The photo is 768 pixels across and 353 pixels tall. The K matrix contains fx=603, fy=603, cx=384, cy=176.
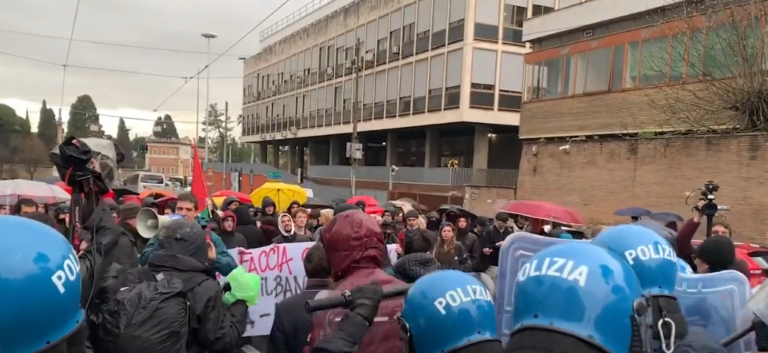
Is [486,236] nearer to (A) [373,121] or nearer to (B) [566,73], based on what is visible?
(B) [566,73]

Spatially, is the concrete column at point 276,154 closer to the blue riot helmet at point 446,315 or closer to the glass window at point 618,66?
the glass window at point 618,66

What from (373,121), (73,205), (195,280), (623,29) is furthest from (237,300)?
(373,121)

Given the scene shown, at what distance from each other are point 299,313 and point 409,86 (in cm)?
3253

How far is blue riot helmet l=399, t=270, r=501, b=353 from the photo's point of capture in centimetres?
202

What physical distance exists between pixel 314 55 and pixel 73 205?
44154mm

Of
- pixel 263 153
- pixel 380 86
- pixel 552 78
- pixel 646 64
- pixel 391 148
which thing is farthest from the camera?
pixel 263 153

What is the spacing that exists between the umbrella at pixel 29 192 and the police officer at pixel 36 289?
780cm

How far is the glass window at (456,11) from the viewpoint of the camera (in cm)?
3053

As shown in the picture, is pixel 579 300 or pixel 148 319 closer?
pixel 579 300

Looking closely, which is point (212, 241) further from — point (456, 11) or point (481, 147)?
point (456, 11)

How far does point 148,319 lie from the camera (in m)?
2.72

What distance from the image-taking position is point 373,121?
3781 cm

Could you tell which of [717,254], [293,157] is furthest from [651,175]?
[293,157]

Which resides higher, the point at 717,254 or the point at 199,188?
the point at 717,254
